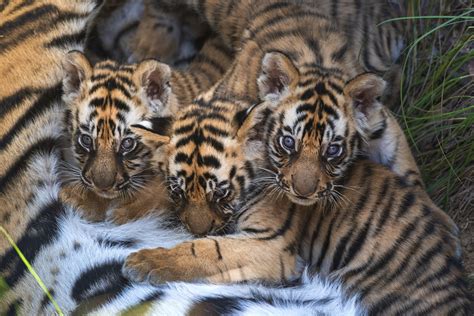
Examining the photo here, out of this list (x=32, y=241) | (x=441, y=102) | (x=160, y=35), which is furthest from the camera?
(x=160, y=35)

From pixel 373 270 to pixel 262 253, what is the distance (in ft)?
1.10

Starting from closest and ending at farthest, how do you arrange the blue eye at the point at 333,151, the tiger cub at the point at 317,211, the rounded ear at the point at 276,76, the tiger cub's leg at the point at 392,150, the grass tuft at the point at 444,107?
1. the tiger cub at the point at 317,211
2. the blue eye at the point at 333,151
3. the rounded ear at the point at 276,76
4. the tiger cub's leg at the point at 392,150
5. the grass tuft at the point at 444,107

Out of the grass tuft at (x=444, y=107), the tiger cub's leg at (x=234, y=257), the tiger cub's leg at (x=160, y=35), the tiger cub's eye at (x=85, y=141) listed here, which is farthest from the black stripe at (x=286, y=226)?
the tiger cub's leg at (x=160, y=35)

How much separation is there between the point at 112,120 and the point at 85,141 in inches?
→ 4.3

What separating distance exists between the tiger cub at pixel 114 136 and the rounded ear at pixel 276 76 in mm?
312

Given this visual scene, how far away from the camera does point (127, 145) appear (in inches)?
108

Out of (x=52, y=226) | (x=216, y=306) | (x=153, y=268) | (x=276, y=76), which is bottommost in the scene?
(x=216, y=306)

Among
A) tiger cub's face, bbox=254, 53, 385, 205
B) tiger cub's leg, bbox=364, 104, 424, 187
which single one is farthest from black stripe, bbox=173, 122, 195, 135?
tiger cub's leg, bbox=364, 104, 424, 187

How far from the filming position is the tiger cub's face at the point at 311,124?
262 cm

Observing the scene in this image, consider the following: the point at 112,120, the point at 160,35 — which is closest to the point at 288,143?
the point at 112,120

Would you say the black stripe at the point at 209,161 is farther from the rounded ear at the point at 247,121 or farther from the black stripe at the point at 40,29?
the black stripe at the point at 40,29

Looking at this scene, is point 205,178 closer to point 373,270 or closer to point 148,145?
point 148,145

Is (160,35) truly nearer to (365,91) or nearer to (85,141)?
(85,141)

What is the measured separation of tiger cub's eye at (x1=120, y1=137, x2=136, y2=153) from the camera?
2746 mm
